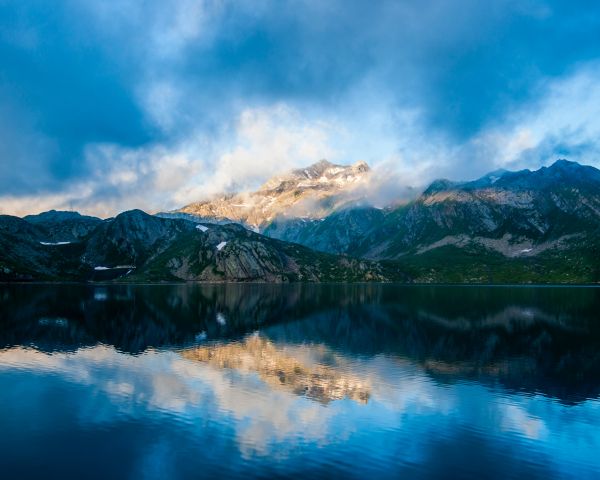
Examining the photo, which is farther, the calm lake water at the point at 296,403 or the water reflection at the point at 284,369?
the water reflection at the point at 284,369

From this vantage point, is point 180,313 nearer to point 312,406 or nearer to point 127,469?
point 312,406

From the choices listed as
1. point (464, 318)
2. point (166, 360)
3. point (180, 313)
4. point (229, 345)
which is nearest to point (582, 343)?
point (464, 318)

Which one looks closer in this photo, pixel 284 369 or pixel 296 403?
pixel 296 403

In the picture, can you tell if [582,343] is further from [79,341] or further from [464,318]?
[79,341]

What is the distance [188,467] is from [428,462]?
810 inches

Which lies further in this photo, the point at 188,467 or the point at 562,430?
the point at 562,430

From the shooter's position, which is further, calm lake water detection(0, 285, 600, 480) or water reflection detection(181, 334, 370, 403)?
water reflection detection(181, 334, 370, 403)

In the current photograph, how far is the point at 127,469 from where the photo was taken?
129 ft

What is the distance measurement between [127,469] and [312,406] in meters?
24.4

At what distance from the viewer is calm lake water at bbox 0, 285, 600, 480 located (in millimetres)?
41553

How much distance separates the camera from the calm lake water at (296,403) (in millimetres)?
41553

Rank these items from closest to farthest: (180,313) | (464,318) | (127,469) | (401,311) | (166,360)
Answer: (127,469) → (166,360) → (464,318) → (180,313) → (401,311)

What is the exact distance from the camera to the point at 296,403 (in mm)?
59438

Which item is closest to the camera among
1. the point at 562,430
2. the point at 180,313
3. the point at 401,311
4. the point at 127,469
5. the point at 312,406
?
the point at 127,469
